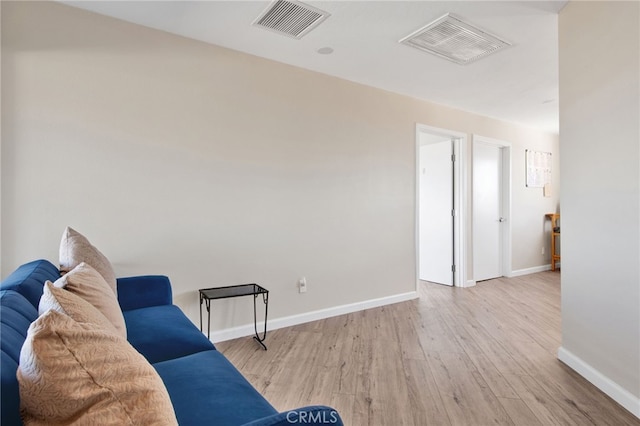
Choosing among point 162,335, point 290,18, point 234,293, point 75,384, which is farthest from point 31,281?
point 290,18

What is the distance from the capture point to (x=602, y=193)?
6.77 feet

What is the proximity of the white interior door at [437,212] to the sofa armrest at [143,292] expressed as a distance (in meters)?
3.90

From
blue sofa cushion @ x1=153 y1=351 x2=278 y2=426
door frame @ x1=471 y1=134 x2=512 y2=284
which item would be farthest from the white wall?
door frame @ x1=471 y1=134 x2=512 y2=284

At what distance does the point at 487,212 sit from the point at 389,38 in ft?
11.7

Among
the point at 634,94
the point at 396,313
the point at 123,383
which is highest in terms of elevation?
the point at 634,94

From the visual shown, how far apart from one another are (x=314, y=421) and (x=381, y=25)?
2609 mm

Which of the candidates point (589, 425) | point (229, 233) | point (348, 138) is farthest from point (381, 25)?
point (589, 425)

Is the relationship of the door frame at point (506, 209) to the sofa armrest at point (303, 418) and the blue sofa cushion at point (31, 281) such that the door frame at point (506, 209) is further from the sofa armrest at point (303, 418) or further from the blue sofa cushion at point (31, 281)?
the blue sofa cushion at point (31, 281)

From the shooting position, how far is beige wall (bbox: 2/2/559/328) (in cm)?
221

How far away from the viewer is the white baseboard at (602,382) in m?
1.86

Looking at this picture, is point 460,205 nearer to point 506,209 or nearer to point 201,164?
point 506,209

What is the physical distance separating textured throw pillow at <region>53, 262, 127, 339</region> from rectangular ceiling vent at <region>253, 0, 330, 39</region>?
1991 mm

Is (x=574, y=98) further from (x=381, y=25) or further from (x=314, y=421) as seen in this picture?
(x=314, y=421)

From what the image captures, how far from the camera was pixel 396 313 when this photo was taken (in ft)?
11.9
